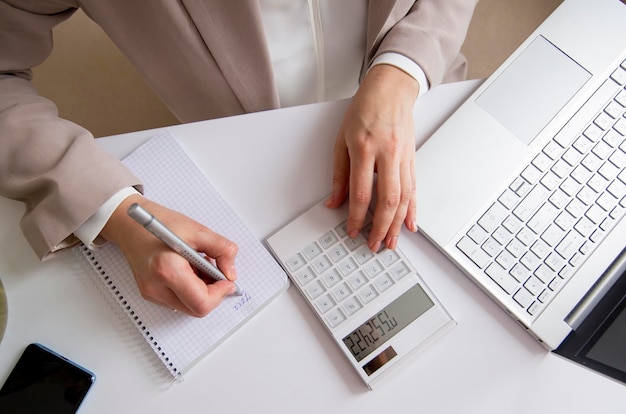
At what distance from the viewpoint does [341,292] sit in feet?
1.69

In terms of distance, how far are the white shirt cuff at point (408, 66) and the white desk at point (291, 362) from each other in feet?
0.67

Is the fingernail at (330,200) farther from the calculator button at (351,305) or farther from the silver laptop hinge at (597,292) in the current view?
the silver laptop hinge at (597,292)

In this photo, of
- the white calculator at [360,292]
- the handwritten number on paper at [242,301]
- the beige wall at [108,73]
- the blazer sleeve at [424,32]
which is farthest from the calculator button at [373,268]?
the beige wall at [108,73]

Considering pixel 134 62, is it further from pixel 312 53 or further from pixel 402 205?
pixel 402 205

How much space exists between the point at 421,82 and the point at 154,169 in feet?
1.12

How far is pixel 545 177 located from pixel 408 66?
0.68ft

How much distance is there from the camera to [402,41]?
1.89 feet

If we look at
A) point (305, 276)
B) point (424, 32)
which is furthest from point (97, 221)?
point (424, 32)

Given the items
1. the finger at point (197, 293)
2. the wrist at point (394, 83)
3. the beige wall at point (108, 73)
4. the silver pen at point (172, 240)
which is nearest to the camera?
the silver pen at point (172, 240)

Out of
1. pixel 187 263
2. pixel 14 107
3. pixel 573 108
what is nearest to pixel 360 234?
pixel 187 263

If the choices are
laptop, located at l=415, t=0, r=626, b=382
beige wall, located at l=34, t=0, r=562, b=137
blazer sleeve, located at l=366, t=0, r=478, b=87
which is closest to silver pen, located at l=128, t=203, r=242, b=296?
laptop, located at l=415, t=0, r=626, b=382

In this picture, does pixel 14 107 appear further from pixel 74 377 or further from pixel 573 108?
pixel 573 108

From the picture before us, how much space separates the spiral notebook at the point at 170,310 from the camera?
19.5 inches

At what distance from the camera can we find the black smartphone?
483mm
